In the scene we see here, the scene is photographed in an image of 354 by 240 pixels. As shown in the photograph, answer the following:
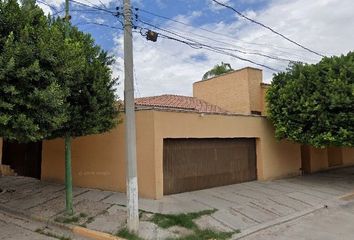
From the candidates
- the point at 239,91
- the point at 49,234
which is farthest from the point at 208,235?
the point at 239,91

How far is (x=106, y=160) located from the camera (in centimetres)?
1218

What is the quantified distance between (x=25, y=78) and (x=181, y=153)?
598 centimetres

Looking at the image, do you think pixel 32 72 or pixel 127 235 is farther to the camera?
pixel 127 235

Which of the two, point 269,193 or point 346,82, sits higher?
point 346,82

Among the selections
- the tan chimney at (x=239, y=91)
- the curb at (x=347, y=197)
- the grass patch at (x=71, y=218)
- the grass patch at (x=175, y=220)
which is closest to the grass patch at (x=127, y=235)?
the grass patch at (x=175, y=220)

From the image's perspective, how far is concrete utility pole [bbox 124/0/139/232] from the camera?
320 inches

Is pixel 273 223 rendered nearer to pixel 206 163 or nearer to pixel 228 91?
pixel 206 163

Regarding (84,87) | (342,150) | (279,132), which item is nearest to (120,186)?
(84,87)

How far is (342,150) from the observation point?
72.1 ft

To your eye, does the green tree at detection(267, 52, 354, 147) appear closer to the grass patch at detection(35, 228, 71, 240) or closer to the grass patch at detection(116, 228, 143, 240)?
the grass patch at detection(116, 228, 143, 240)

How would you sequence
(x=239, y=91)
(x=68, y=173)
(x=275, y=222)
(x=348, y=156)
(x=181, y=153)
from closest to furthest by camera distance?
(x=275, y=222) → (x=68, y=173) → (x=181, y=153) → (x=239, y=91) → (x=348, y=156)

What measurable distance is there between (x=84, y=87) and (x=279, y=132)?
856 cm

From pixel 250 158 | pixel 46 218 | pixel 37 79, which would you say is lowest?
pixel 46 218

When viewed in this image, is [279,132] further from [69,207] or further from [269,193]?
[69,207]
